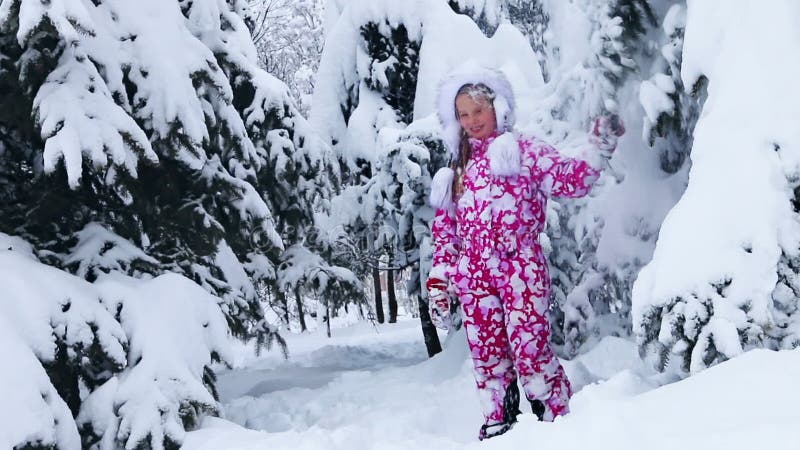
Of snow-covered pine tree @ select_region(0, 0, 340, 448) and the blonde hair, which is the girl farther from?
snow-covered pine tree @ select_region(0, 0, 340, 448)

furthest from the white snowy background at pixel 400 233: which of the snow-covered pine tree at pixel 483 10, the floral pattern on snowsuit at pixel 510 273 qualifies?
Answer: the snow-covered pine tree at pixel 483 10

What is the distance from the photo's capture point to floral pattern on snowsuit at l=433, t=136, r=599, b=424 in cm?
318

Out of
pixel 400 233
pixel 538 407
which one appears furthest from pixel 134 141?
pixel 400 233

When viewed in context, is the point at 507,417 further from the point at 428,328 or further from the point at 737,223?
the point at 428,328

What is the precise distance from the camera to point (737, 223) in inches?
76.1

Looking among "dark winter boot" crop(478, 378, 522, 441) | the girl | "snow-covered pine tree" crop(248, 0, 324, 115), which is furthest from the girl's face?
"snow-covered pine tree" crop(248, 0, 324, 115)

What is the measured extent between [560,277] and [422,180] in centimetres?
160

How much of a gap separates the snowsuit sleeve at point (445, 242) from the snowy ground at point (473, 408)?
2.69 feet

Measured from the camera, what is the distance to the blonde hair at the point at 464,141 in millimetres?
3377

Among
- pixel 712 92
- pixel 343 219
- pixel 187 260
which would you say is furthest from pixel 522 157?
pixel 343 219

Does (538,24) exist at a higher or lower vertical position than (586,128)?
higher

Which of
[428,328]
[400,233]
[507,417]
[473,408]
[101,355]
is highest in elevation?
[400,233]

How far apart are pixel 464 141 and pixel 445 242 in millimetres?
524

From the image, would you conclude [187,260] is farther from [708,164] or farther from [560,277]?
[708,164]
